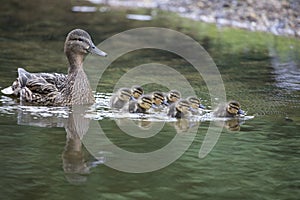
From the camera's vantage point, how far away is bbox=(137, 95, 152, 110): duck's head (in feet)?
22.0

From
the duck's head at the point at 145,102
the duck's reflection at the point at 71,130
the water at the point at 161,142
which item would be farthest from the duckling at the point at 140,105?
the duck's reflection at the point at 71,130

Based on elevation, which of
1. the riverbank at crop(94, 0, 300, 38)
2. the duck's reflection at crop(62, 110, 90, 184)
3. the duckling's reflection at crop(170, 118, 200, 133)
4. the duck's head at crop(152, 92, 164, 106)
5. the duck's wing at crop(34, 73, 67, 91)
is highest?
the riverbank at crop(94, 0, 300, 38)

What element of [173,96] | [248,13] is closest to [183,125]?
[173,96]

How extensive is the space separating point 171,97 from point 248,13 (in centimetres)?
804

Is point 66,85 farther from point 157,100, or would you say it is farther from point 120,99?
point 157,100

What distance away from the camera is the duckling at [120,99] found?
6.96 meters

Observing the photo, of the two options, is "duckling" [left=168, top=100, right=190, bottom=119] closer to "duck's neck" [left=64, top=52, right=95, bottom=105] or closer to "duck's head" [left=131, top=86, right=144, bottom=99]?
"duck's head" [left=131, top=86, right=144, bottom=99]

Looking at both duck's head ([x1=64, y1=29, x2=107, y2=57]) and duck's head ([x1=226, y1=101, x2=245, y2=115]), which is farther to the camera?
duck's head ([x1=64, y1=29, x2=107, y2=57])

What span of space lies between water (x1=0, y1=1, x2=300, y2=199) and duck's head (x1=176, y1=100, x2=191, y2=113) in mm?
155

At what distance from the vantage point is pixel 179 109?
21.8 feet

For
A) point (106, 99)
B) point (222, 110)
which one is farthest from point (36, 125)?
point (222, 110)

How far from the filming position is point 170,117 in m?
6.71

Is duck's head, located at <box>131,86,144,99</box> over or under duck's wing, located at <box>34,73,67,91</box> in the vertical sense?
under

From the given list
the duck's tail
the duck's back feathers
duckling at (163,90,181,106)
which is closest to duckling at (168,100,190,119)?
duckling at (163,90,181,106)
